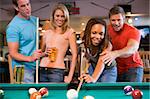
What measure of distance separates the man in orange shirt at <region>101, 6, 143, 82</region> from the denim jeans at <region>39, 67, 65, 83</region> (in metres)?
0.60

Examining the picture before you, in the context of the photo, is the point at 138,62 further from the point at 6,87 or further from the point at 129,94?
the point at 6,87

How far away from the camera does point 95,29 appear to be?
2.95 metres

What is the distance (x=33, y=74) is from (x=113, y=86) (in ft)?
4.24

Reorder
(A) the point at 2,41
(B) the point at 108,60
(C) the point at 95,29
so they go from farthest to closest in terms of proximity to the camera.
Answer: (A) the point at 2,41 < (C) the point at 95,29 < (B) the point at 108,60

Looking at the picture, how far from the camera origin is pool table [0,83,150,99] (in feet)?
6.59

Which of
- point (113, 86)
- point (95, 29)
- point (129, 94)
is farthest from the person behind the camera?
point (95, 29)

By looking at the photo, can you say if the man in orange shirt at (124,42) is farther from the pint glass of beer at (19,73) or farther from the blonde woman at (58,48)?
the pint glass of beer at (19,73)

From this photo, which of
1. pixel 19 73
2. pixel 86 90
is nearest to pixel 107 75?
pixel 86 90

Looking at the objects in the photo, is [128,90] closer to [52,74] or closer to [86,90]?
[86,90]

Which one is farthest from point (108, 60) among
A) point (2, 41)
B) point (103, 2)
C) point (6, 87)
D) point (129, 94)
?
point (2, 41)

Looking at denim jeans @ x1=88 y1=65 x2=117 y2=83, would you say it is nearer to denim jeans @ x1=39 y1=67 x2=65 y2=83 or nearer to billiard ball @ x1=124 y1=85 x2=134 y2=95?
denim jeans @ x1=39 y1=67 x2=65 y2=83

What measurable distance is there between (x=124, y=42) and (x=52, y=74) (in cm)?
80

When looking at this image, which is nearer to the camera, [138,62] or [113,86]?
[113,86]

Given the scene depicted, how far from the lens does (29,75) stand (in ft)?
10.6
